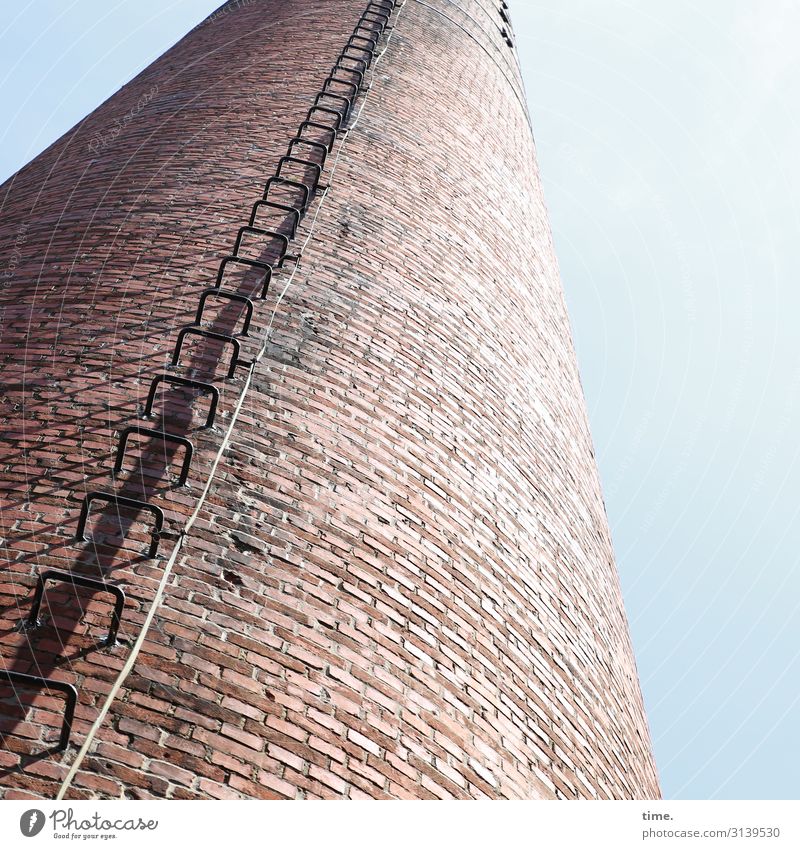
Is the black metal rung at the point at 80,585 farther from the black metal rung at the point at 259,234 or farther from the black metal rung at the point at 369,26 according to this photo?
the black metal rung at the point at 369,26

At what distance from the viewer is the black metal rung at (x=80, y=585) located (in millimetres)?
2832

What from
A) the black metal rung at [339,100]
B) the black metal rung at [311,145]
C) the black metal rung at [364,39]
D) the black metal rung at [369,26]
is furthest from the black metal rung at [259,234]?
the black metal rung at [369,26]

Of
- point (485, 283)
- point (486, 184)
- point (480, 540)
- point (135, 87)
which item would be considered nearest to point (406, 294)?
point (485, 283)

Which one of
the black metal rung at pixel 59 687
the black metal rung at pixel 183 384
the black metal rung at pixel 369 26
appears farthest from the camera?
the black metal rung at pixel 369 26

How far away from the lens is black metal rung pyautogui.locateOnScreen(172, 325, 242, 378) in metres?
3.96

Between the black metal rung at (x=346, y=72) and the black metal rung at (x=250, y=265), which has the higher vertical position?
the black metal rung at (x=346, y=72)

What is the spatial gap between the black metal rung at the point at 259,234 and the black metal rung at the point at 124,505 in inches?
76.1

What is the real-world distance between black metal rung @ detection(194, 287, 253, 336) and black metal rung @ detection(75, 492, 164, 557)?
4.04 ft

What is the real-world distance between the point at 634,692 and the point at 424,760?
263 cm

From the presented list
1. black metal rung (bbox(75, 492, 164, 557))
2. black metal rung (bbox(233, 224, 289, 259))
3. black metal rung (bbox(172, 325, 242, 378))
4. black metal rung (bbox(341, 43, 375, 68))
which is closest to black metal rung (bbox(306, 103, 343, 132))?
black metal rung (bbox(341, 43, 375, 68))

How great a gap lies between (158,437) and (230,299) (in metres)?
1.12

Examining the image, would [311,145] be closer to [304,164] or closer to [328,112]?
[304,164]

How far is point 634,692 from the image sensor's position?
17.2 feet
